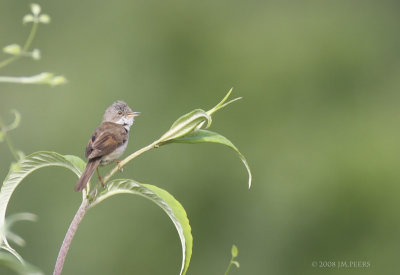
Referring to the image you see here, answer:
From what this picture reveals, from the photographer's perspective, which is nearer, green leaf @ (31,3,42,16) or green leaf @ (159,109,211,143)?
green leaf @ (31,3,42,16)

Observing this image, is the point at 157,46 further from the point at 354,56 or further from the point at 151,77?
the point at 354,56

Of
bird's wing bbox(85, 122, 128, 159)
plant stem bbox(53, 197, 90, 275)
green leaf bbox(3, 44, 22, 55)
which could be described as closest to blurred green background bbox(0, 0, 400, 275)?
bird's wing bbox(85, 122, 128, 159)

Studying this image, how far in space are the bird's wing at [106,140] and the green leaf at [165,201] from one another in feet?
6.49

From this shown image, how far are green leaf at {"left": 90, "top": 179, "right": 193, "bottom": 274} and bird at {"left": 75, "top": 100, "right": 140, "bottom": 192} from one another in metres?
1.78

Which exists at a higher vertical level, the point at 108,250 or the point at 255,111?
the point at 255,111

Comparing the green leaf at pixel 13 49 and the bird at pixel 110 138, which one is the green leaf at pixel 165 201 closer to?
the green leaf at pixel 13 49

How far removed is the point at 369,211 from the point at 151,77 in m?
5.16

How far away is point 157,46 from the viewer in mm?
15602

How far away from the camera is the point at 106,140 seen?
3.92 m

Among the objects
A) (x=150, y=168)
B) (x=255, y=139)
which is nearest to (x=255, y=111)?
(x=255, y=139)

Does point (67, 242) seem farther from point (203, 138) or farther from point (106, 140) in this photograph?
point (106, 140)

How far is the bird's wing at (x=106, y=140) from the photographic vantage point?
371 cm

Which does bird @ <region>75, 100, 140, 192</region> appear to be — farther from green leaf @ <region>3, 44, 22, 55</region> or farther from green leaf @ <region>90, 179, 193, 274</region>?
green leaf @ <region>3, 44, 22, 55</region>

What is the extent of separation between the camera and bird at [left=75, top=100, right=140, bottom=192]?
12.2ft
